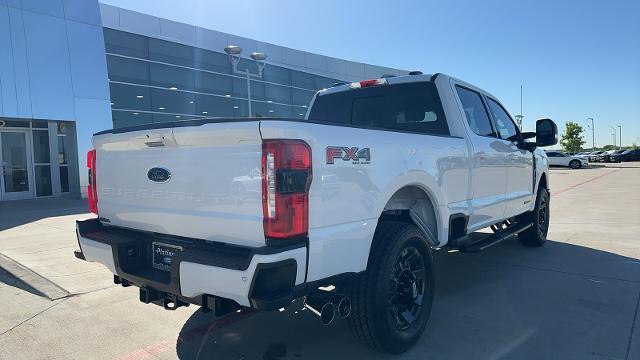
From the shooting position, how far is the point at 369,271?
3.00 metres

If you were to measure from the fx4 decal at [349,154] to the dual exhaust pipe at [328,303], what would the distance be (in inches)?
33.1

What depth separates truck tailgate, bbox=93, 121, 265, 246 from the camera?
2526 mm

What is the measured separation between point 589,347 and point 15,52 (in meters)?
16.2

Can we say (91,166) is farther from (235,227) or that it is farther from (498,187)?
(498,187)

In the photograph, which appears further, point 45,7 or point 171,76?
point 171,76

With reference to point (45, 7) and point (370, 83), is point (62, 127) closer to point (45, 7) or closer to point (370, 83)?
point (45, 7)

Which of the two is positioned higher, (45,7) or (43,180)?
(45,7)

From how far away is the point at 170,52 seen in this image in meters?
21.1

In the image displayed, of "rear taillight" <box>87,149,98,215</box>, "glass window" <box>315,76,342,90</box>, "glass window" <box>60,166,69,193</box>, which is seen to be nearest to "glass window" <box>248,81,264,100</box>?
"glass window" <box>315,76,342,90</box>

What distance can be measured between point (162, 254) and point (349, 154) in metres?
1.42

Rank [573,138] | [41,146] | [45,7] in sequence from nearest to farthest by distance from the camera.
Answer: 1. [45,7]
2. [41,146]
3. [573,138]

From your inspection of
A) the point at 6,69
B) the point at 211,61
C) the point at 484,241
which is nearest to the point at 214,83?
the point at 211,61

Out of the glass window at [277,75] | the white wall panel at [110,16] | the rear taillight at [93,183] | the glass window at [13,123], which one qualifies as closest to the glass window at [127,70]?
the white wall panel at [110,16]

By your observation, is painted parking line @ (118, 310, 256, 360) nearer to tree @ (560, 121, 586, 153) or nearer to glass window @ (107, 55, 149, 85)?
glass window @ (107, 55, 149, 85)
